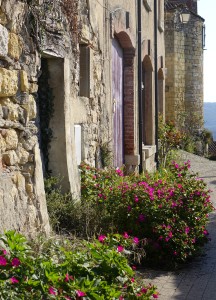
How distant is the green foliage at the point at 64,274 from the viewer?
3.11 metres

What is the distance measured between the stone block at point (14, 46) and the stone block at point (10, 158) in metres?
0.73

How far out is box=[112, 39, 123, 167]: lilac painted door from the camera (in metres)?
9.41

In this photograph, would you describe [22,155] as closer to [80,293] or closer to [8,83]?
[8,83]

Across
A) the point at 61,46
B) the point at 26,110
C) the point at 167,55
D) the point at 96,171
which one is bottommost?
the point at 96,171

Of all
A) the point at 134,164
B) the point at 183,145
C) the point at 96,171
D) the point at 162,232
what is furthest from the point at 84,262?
the point at 183,145

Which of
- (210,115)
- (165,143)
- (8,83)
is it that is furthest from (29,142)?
(210,115)

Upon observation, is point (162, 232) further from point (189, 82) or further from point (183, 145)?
point (189, 82)

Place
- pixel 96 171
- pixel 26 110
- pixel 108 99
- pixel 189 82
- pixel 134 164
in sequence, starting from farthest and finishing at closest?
pixel 189 82
pixel 134 164
pixel 108 99
pixel 96 171
pixel 26 110

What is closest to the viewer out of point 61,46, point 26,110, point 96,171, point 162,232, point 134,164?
point 26,110

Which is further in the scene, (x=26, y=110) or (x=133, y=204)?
(x=133, y=204)

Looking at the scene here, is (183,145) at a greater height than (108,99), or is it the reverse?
(108,99)

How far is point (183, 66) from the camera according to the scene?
21938 millimetres

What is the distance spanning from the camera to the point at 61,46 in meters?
6.02

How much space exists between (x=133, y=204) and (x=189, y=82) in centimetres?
1680
